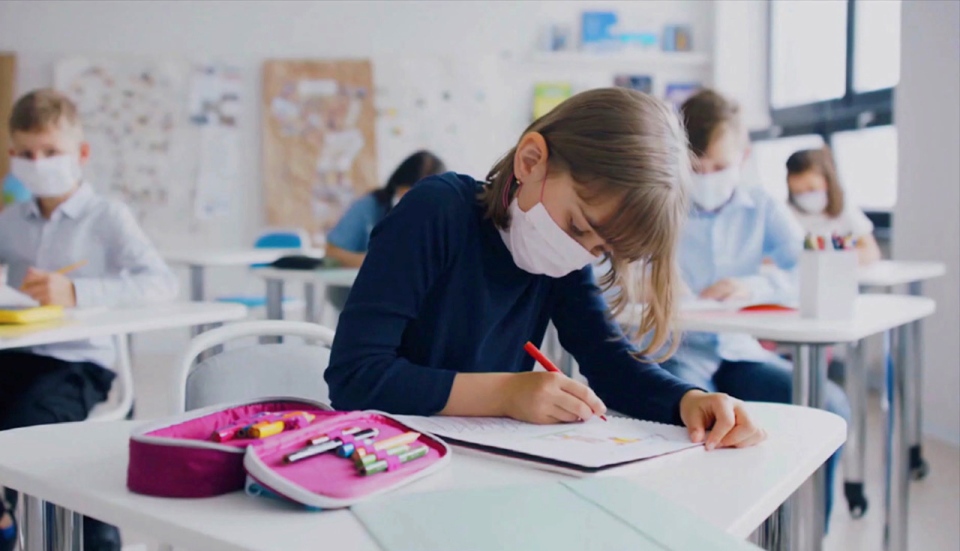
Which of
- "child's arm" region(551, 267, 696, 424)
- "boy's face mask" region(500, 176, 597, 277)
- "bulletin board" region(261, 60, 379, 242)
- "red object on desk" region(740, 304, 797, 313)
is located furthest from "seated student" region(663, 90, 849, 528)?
"bulletin board" region(261, 60, 379, 242)

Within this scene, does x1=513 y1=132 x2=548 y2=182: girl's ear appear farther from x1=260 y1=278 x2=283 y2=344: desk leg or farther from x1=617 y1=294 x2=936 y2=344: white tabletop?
x1=260 y1=278 x2=283 y2=344: desk leg

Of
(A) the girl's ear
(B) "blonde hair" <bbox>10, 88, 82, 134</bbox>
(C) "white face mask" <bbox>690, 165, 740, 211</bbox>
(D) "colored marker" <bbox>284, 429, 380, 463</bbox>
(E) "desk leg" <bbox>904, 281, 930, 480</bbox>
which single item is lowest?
(E) "desk leg" <bbox>904, 281, 930, 480</bbox>

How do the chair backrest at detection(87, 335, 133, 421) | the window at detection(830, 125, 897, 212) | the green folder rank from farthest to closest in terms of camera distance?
the window at detection(830, 125, 897, 212)
the chair backrest at detection(87, 335, 133, 421)
the green folder

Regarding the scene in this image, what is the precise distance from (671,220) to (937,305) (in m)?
2.77

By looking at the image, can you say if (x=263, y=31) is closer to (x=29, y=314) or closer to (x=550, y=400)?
(x=29, y=314)

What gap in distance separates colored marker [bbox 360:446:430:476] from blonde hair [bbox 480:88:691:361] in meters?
0.37

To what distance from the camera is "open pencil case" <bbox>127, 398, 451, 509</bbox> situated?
2.22ft

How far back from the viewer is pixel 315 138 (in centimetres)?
522


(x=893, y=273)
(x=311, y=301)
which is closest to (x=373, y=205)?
(x=311, y=301)

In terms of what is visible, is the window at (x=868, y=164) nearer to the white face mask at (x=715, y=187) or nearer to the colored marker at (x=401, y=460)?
the white face mask at (x=715, y=187)

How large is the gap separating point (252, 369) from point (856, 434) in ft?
6.13

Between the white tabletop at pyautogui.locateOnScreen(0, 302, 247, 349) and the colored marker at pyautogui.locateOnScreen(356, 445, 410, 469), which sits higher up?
the colored marker at pyautogui.locateOnScreen(356, 445, 410, 469)

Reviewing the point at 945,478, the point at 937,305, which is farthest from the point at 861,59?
the point at 945,478

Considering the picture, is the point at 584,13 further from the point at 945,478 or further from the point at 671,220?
the point at 671,220
